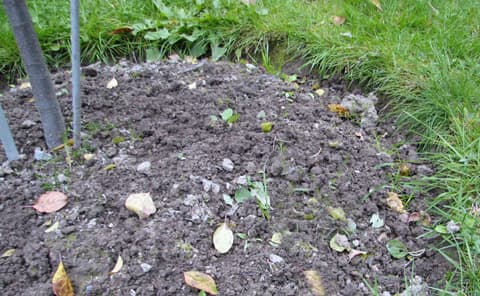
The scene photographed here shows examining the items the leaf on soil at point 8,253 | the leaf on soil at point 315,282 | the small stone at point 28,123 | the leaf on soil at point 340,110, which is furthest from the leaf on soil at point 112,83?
the leaf on soil at point 315,282

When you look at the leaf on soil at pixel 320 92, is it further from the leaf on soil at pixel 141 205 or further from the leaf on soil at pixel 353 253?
the leaf on soil at pixel 141 205

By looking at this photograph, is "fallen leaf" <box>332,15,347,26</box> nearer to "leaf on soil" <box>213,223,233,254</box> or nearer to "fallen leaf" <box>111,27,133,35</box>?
"fallen leaf" <box>111,27,133,35</box>

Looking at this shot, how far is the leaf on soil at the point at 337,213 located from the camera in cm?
170

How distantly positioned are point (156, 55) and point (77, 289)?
5.75ft

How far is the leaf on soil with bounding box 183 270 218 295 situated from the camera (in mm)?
1395

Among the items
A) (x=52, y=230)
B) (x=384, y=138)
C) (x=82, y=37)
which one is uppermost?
(x=82, y=37)

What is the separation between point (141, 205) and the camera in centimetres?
162

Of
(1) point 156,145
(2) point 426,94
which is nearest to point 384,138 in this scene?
(2) point 426,94

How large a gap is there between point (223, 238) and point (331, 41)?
1541mm

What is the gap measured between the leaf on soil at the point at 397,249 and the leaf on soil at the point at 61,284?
1.14m

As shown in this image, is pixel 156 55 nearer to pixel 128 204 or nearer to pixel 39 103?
pixel 39 103

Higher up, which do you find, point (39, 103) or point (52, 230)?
point (39, 103)

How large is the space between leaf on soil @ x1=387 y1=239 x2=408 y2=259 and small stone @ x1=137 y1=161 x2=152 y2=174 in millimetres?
1008

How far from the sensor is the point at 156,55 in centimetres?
279
